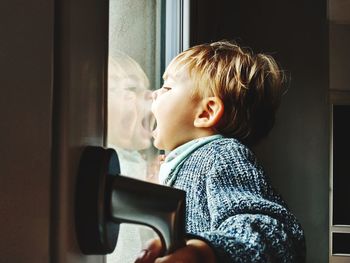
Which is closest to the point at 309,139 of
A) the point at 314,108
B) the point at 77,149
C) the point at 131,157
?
the point at 314,108

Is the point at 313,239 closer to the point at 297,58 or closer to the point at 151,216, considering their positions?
the point at 297,58

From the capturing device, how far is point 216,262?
1.02 ft

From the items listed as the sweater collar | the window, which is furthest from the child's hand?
the sweater collar

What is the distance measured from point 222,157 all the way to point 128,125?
6.0 inches

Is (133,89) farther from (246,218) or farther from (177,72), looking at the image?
(246,218)

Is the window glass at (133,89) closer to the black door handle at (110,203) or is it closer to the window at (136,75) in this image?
the window at (136,75)

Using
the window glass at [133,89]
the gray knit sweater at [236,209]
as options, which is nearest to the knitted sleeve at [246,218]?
the gray knit sweater at [236,209]

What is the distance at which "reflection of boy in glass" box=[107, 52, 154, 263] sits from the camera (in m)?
0.47

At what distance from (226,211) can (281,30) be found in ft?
4.38

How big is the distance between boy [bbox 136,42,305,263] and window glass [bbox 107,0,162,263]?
0.05 meters

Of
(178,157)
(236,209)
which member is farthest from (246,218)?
(178,157)

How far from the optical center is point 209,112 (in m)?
0.64

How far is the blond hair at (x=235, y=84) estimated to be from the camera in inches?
25.6

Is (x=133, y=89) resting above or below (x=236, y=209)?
above
